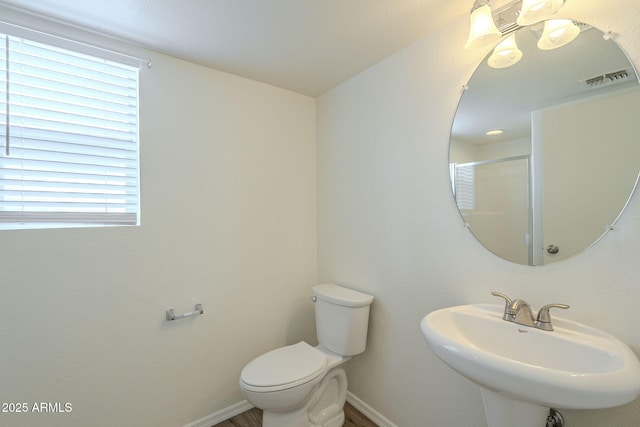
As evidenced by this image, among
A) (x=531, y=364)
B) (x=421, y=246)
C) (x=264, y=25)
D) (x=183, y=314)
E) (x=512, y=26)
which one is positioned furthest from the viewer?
(x=183, y=314)

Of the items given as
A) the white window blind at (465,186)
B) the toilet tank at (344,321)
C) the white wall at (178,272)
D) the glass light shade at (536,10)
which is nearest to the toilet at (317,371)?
the toilet tank at (344,321)

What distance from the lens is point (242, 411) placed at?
6.16 ft

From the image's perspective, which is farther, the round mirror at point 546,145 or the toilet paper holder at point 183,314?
the toilet paper holder at point 183,314

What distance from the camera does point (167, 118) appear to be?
5.41ft

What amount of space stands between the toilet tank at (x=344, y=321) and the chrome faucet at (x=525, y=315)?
2.55 ft

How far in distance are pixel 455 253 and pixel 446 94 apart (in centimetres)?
77

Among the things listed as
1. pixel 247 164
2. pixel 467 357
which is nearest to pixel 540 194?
pixel 467 357

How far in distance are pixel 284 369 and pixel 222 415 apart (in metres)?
0.68

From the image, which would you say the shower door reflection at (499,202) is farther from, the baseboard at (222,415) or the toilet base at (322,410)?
the baseboard at (222,415)

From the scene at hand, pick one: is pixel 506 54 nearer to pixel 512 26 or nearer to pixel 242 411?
pixel 512 26

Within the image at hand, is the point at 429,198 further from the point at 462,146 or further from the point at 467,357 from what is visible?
the point at 467,357

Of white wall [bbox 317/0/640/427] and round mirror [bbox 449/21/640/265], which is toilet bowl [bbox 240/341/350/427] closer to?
white wall [bbox 317/0/640/427]

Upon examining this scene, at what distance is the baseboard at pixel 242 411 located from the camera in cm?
172

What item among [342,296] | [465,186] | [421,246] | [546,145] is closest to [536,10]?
[546,145]
